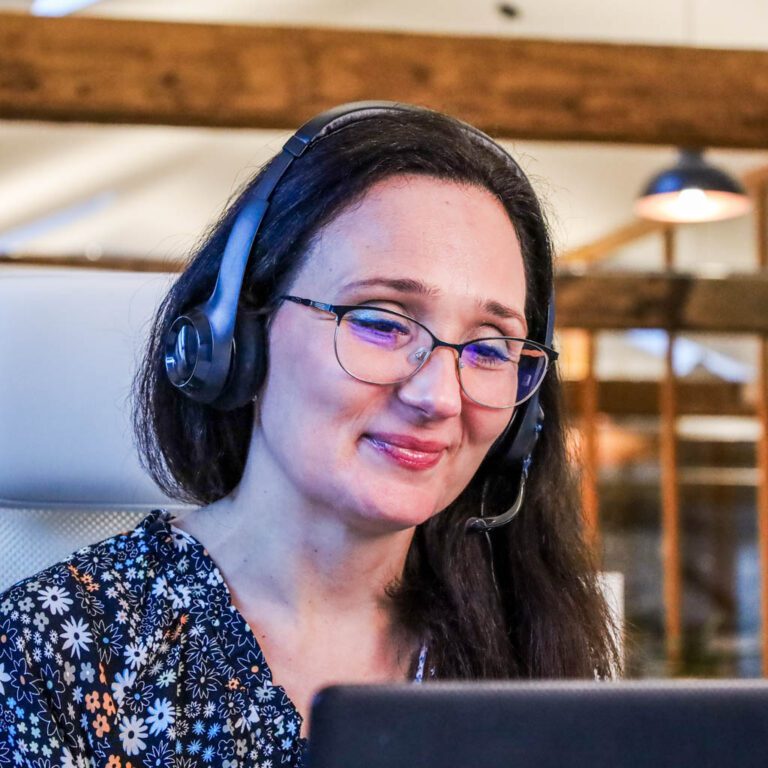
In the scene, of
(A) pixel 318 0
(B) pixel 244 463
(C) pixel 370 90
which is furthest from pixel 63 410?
(A) pixel 318 0

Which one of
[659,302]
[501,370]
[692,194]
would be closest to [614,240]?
[659,302]

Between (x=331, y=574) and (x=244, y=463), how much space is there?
0.58ft

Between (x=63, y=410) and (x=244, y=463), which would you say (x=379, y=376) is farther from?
(x=63, y=410)

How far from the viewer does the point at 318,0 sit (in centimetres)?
502

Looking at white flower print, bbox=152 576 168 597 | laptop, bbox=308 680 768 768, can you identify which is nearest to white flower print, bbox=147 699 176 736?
white flower print, bbox=152 576 168 597

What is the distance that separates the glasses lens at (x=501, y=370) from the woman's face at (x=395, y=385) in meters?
0.01

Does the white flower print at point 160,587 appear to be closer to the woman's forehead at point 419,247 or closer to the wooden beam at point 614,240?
the woman's forehead at point 419,247

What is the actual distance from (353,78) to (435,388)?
244 cm

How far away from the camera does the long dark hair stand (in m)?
1.03

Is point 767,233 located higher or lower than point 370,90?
higher

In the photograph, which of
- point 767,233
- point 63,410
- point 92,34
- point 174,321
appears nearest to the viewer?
point 174,321

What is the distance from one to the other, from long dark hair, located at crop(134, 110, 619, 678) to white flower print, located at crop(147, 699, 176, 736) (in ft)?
0.80

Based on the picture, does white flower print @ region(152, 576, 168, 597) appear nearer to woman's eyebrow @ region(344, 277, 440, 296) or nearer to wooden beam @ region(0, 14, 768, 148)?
woman's eyebrow @ region(344, 277, 440, 296)

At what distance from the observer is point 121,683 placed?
0.92 metres
